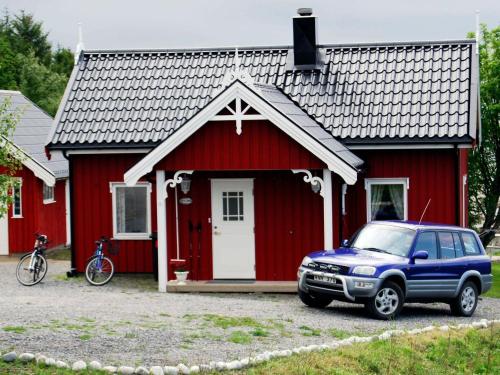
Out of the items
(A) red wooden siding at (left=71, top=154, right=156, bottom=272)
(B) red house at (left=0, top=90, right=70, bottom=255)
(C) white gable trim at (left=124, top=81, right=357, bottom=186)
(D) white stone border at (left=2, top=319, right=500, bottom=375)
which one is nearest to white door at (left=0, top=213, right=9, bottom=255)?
(B) red house at (left=0, top=90, right=70, bottom=255)

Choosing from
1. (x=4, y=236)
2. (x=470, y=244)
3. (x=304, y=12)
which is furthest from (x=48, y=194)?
(x=470, y=244)

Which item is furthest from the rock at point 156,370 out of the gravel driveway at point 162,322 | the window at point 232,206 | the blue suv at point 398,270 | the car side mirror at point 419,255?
the window at point 232,206

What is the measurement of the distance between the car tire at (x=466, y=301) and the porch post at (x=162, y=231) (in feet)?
19.5

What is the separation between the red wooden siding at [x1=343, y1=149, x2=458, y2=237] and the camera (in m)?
Result: 24.0

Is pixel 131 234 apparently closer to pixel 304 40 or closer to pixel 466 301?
pixel 304 40

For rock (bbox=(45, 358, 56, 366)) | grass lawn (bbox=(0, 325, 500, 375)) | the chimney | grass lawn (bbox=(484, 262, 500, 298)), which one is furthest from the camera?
the chimney

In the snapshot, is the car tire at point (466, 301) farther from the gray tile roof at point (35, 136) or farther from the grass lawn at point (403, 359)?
the gray tile roof at point (35, 136)

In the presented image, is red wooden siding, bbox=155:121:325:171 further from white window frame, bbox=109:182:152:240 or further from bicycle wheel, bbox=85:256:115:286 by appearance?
white window frame, bbox=109:182:152:240

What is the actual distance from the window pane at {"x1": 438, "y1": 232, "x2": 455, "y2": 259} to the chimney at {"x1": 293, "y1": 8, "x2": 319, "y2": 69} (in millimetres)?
7241

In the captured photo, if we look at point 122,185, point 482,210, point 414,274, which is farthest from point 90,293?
point 482,210

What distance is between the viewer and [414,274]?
19.5 m

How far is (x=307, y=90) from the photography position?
2562 centimetres

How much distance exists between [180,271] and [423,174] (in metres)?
5.72

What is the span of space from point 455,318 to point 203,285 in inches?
214
